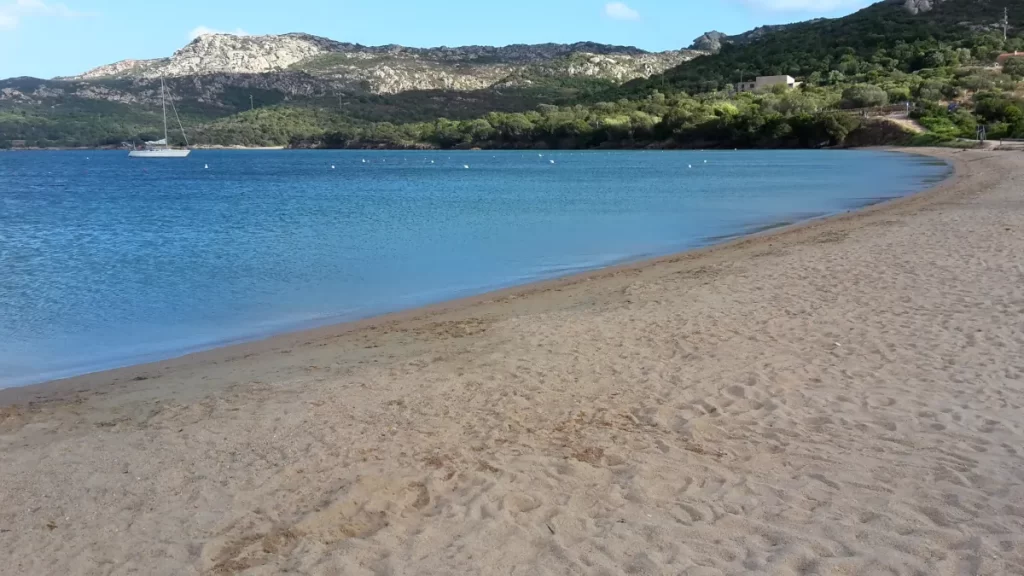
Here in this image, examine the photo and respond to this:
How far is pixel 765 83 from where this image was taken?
416 ft

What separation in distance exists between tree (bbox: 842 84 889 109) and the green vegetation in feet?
0.50

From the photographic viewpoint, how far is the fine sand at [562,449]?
4.07 m

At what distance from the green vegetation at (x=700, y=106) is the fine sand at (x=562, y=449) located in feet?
216

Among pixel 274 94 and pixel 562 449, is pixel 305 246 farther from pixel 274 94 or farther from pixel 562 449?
pixel 274 94

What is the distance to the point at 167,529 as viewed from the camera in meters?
4.47

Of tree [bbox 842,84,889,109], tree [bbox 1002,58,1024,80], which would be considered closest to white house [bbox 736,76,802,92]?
tree [bbox 842,84,889,109]

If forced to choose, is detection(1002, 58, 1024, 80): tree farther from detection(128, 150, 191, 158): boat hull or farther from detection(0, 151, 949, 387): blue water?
detection(128, 150, 191, 158): boat hull

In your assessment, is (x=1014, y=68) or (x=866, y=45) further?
(x=866, y=45)

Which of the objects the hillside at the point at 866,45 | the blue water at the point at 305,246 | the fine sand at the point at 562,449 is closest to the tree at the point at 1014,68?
the hillside at the point at 866,45

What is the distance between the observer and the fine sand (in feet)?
13.4

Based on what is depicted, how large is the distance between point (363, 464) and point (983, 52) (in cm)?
12431

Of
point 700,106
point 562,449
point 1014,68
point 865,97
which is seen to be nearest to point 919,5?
point 1014,68

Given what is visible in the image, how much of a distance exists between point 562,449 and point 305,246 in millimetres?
17013

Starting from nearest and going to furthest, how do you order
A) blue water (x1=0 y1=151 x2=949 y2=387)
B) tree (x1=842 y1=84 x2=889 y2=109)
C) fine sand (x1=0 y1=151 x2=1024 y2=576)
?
fine sand (x1=0 y1=151 x2=1024 y2=576) → blue water (x1=0 y1=151 x2=949 y2=387) → tree (x1=842 y1=84 x2=889 y2=109)
